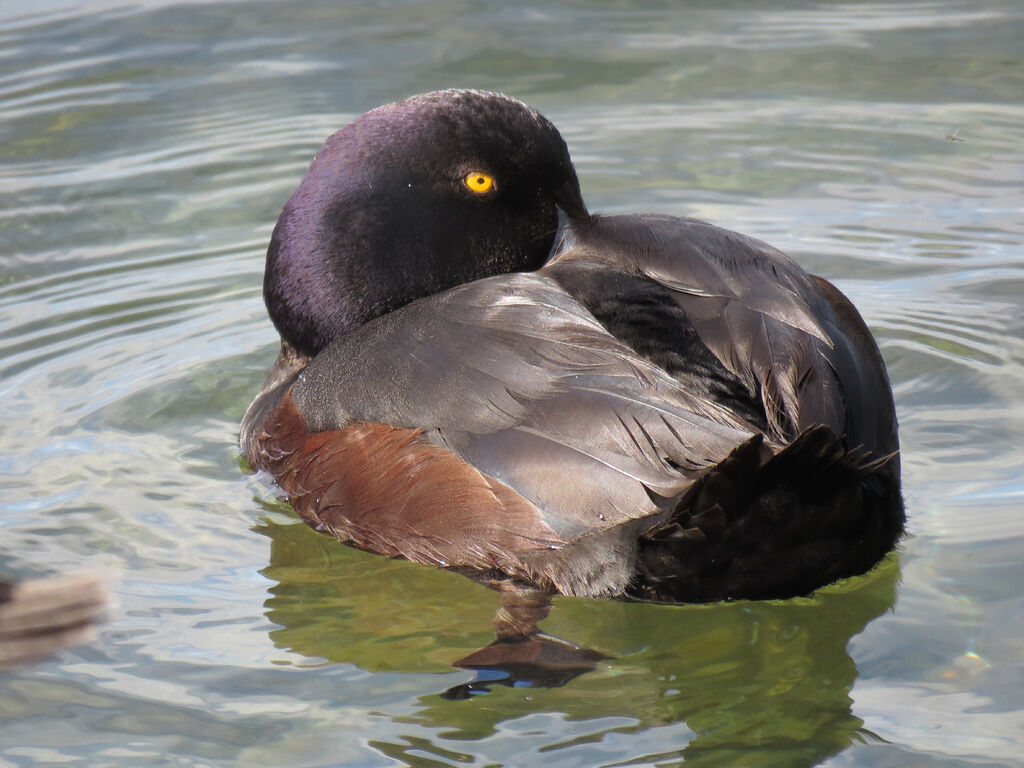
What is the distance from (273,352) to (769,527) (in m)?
2.82

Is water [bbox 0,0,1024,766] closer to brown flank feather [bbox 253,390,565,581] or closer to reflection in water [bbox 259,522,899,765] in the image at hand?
reflection in water [bbox 259,522,899,765]

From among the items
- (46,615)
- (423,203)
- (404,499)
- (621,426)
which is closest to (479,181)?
(423,203)

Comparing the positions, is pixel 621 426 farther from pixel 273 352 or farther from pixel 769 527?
pixel 273 352

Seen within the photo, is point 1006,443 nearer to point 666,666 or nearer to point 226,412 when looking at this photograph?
point 666,666

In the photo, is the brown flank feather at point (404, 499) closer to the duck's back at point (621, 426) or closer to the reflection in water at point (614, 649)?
the duck's back at point (621, 426)

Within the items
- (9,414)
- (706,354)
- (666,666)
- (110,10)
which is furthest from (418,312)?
(110,10)

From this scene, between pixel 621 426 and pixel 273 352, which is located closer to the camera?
pixel 621 426

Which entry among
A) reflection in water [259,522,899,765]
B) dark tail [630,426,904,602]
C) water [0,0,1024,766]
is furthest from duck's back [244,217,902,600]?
water [0,0,1024,766]

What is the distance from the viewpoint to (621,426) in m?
3.34

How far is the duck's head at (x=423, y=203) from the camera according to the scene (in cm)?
450

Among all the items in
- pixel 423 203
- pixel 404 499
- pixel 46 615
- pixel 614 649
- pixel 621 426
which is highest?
pixel 423 203

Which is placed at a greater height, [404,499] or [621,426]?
[621,426]

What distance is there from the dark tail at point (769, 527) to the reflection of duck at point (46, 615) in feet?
5.07

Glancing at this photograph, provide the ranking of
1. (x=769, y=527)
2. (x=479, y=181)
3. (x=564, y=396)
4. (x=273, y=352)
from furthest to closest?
(x=273, y=352) < (x=479, y=181) < (x=564, y=396) < (x=769, y=527)
